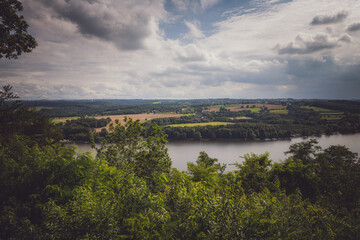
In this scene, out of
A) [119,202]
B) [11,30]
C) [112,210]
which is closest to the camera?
[112,210]

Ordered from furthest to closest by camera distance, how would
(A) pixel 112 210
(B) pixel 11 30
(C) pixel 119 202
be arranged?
(B) pixel 11 30 < (C) pixel 119 202 < (A) pixel 112 210

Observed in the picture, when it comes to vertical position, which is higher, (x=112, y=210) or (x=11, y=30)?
(x=11, y=30)

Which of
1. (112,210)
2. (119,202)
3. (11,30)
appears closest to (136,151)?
(119,202)

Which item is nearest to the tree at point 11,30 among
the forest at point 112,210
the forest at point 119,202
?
the forest at point 119,202

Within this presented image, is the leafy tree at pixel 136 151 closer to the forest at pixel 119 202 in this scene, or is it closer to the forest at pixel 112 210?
the forest at pixel 119 202

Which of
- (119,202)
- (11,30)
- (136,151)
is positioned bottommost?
(119,202)

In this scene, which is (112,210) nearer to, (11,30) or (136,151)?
(136,151)

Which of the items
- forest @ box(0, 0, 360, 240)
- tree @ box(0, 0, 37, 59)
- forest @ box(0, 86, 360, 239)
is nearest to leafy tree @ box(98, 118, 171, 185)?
forest @ box(0, 0, 360, 240)

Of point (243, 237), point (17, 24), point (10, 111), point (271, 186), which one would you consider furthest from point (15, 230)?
point (271, 186)

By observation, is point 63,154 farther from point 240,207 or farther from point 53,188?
point 240,207

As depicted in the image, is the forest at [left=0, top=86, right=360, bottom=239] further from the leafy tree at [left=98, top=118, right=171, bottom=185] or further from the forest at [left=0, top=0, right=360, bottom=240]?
the leafy tree at [left=98, top=118, right=171, bottom=185]
